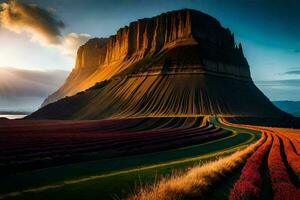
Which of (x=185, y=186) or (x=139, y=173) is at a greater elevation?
(x=185, y=186)

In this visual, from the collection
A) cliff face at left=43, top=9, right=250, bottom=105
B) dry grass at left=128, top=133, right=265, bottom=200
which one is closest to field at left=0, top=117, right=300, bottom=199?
dry grass at left=128, top=133, right=265, bottom=200

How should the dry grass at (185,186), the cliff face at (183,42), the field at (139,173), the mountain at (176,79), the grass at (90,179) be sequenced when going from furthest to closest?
the cliff face at (183,42)
the mountain at (176,79)
the grass at (90,179)
the field at (139,173)
the dry grass at (185,186)

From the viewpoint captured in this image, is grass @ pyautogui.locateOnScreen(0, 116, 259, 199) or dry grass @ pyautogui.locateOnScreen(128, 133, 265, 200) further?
grass @ pyautogui.locateOnScreen(0, 116, 259, 199)

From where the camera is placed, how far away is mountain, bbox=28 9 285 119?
411 feet

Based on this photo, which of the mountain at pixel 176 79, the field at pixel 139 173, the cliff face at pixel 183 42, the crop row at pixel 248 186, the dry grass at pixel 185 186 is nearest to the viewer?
the dry grass at pixel 185 186

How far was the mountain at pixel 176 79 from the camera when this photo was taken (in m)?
125

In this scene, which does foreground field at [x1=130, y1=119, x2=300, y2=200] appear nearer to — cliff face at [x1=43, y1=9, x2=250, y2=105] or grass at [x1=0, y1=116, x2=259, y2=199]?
grass at [x1=0, y1=116, x2=259, y2=199]

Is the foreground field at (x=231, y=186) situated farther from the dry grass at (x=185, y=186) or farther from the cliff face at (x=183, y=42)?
the cliff face at (x=183, y=42)

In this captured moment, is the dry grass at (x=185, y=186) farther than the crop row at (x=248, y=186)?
No

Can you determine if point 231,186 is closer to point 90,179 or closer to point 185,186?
point 185,186

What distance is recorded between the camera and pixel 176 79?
13625 cm

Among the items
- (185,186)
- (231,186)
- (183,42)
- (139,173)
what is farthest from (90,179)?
(183,42)

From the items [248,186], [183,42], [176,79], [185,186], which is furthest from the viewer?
[183,42]

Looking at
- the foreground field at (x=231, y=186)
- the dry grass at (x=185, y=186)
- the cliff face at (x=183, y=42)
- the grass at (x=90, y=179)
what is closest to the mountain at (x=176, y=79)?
the cliff face at (x=183, y=42)
